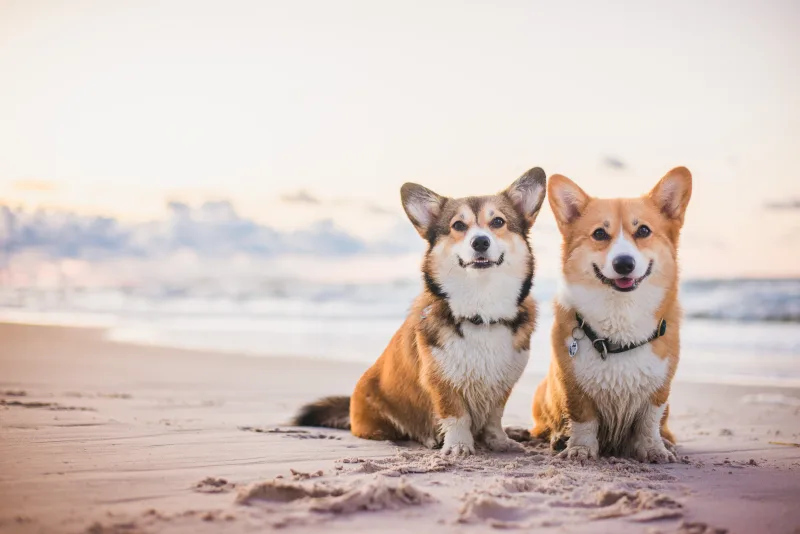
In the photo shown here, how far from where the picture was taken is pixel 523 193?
3656 mm

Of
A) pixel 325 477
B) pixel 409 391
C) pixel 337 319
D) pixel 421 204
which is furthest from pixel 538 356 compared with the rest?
pixel 337 319

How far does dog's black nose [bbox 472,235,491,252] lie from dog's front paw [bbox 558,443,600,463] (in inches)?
38.5

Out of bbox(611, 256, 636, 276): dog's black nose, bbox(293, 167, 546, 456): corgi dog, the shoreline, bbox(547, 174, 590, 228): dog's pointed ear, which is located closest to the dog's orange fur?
bbox(293, 167, 546, 456): corgi dog

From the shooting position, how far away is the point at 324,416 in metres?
4.30

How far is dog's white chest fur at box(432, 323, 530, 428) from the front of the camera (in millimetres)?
3436

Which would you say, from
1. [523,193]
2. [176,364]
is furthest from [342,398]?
[176,364]

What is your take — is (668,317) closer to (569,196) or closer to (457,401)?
(569,196)

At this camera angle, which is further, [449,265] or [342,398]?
[342,398]

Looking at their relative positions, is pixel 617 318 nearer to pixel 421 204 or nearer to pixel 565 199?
pixel 565 199

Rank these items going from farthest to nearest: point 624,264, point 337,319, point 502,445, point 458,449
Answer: point 337,319, point 502,445, point 458,449, point 624,264

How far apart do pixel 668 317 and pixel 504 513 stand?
4.56 feet

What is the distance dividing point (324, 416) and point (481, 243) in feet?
5.24

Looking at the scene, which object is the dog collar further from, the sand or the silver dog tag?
the sand

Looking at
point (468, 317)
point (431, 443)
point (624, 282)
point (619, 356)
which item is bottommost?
point (431, 443)
